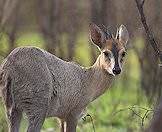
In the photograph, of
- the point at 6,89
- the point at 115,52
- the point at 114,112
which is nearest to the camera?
the point at 6,89

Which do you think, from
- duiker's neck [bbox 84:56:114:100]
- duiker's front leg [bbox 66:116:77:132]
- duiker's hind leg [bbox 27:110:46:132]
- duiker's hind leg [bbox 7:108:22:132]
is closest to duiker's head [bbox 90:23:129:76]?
duiker's neck [bbox 84:56:114:100]

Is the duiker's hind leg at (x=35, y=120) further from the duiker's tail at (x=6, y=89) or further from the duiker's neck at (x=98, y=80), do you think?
the duiker's neck at (x=98, y=80)

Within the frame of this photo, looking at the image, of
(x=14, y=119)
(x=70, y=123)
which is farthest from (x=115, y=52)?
(x=14, y=119)

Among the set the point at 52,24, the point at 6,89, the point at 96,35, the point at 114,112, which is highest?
the point at 52,24

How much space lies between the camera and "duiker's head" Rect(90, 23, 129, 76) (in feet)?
30.5

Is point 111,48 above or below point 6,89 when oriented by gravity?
above

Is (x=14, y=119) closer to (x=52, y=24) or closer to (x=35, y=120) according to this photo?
(x=35, y=120)

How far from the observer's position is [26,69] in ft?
28.0

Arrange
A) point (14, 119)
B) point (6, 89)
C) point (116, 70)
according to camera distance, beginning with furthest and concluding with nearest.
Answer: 1. point (116, 70)
2. point (14, 119)
3. point (6, 89)

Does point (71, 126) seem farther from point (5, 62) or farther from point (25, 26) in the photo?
point (25, 26)

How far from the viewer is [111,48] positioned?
948 cm

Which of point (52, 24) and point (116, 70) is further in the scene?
point (52, 24)

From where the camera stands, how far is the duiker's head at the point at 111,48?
9.30 meters

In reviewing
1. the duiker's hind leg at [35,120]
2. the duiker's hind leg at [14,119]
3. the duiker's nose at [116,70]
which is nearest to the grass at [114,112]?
the duiker's nose at [116,70]
